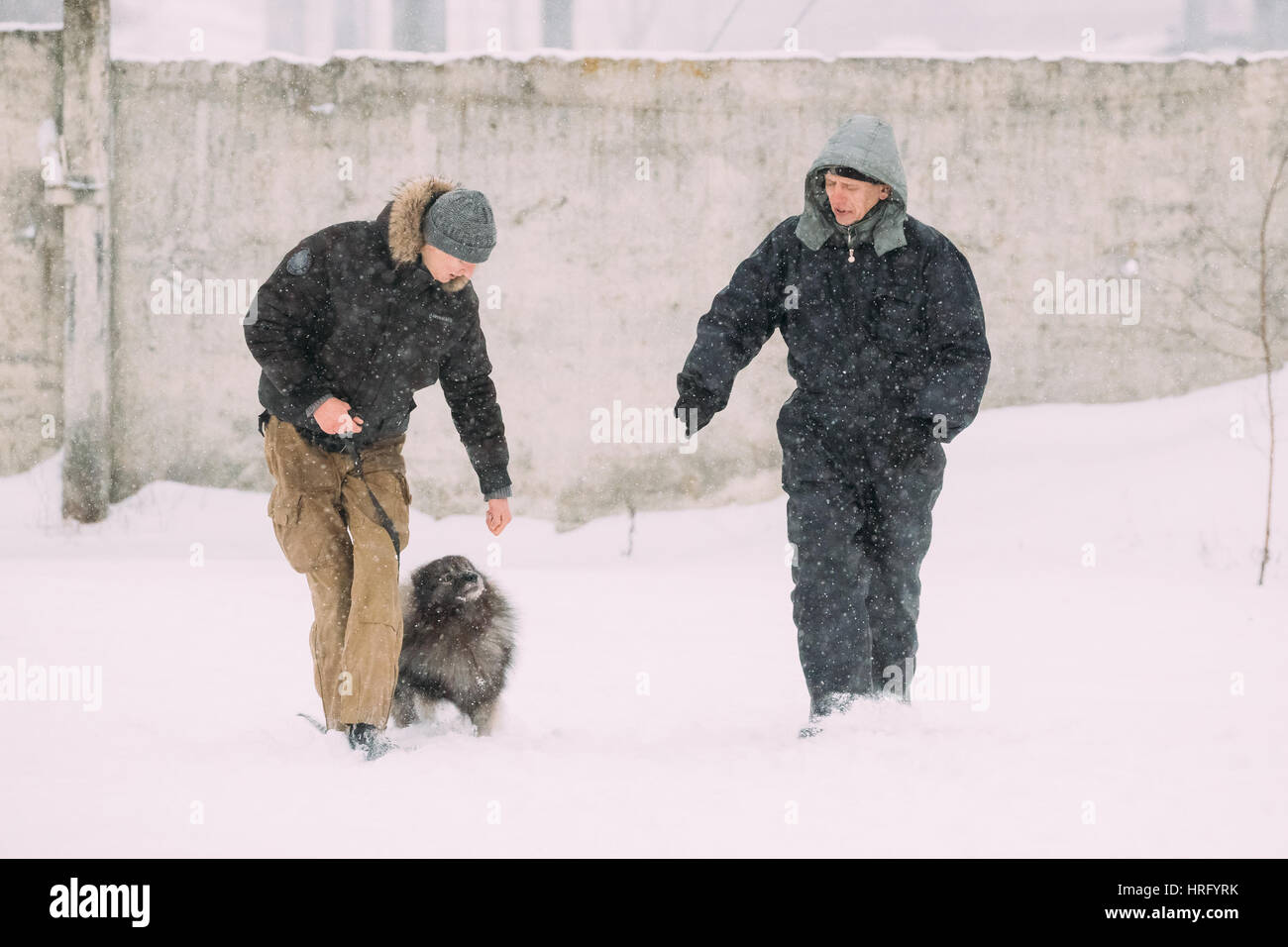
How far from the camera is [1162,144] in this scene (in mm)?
7402

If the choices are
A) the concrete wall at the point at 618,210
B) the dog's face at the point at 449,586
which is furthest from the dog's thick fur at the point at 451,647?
the concrete wall at the point at 618,210

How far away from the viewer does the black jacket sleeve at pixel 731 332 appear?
10.3ft

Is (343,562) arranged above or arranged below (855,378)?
below

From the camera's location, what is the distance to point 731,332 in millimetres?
3189

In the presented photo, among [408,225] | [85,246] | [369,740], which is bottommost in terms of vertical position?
[369,740]

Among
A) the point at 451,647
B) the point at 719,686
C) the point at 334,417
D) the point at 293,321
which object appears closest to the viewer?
the point at 334,417

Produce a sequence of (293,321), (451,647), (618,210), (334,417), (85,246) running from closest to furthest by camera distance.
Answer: (334,417) < (293,321) < (451,647) < (85,246) < (618,210)

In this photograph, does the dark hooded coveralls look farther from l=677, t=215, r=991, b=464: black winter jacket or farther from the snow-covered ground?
the snow-covered ground

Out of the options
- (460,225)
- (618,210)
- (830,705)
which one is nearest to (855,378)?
(830,705)

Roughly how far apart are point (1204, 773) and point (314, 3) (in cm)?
1587

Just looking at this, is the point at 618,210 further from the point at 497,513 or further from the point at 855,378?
the point at 855,378

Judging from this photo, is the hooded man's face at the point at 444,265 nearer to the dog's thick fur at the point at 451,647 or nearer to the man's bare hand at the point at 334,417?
the man's bare hand at the point at 334,417

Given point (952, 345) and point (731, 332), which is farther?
point (731, 332)

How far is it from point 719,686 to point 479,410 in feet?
4.75
